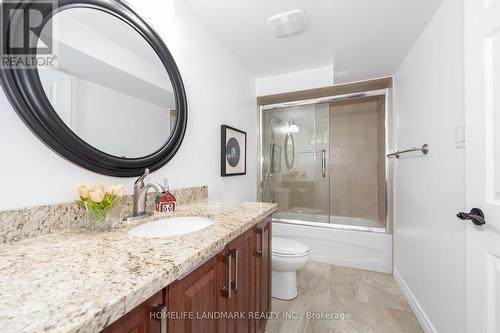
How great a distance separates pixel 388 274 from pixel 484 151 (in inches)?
74.1

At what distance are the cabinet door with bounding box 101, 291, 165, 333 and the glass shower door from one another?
96.8 inches

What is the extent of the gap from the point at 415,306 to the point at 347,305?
47cm

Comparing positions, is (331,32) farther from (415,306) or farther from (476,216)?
(415,306)

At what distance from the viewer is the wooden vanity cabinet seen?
52cm

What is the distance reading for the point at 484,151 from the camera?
2.58 ft

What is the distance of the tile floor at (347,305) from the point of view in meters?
1.44

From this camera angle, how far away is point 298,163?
3.07 meters

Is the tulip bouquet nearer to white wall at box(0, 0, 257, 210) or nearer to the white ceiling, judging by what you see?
white wall at box(0, 0, 257, 210)

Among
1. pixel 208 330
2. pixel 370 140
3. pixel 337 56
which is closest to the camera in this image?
pixel 208 330

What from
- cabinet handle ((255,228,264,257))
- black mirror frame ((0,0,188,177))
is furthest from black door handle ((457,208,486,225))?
black mirror frame ((0,0,188,177))

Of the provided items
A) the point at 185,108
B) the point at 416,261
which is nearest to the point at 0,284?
the point at 185,108

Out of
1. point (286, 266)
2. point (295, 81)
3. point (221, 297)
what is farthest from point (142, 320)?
point (295, 81)

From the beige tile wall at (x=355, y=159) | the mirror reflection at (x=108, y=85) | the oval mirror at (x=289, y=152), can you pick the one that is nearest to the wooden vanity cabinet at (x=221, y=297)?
the mirror reflection at (x=108, y=85)

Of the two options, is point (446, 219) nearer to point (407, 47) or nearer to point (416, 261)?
point (416, 261)
